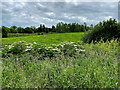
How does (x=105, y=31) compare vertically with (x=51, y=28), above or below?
below

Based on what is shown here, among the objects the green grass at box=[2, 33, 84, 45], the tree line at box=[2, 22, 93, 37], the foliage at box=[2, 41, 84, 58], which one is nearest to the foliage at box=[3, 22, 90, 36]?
the tree line at box=[2, 22, 93, 37]

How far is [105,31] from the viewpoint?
6488mm

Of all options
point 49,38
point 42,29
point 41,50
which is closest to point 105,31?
point 41,50

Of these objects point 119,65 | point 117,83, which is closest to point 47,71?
point 117,83

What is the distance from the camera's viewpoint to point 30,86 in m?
2.63

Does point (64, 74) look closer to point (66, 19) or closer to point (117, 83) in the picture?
point (117, 83)

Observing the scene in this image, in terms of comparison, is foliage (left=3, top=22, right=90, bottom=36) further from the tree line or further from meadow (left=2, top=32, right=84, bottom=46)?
meadow (left=2, top=32, right=84, bottom=46)

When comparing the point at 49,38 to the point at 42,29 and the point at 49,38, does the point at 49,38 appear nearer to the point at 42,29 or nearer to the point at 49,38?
the point at 49,38

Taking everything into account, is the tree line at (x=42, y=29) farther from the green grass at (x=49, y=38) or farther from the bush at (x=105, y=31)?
the bush at (x=105, y=31)

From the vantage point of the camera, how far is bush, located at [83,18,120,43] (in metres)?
6.37

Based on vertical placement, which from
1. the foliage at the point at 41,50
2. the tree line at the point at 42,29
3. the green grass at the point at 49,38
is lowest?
the foliage at the point at 41,50

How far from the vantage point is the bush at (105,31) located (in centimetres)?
637

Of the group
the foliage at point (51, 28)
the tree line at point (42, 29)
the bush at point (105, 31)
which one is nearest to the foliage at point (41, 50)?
the bush at point (105, 31)

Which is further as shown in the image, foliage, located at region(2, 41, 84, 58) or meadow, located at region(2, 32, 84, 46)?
meadow, located at region(2, 32, 84, 46)
